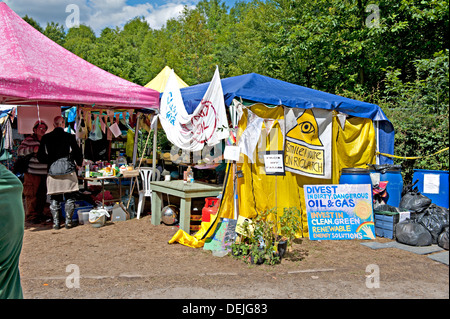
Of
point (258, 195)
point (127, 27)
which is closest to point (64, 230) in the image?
point (258, 195)

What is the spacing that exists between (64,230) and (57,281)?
2742mm

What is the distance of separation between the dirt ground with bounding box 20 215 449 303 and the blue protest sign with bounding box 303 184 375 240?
194 millimetres

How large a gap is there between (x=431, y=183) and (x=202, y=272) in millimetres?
5168

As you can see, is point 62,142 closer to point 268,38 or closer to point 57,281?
point 57,281

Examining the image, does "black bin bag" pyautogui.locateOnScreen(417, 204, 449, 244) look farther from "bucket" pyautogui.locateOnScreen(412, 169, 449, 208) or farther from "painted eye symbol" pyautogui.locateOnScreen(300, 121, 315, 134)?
"painted eye symbol" pyautogui.locateOnScreen(300, 121, 315, 134)

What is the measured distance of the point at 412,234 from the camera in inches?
231

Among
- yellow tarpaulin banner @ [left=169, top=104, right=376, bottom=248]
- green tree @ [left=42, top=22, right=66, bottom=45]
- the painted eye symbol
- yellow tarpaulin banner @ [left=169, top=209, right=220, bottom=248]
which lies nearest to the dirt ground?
yellow tarpaulin banner @ [left=169, top=209, right=220, bottom=248]

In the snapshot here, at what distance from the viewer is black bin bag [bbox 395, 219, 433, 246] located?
5801 mm

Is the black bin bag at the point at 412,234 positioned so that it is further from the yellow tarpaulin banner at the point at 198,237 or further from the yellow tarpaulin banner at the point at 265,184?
the yellow tarpaulin banner at the point at 198,237

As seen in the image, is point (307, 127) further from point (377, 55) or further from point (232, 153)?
point (377, 55)

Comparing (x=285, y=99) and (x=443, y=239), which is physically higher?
(x=285, y=99)

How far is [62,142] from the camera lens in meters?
6.75

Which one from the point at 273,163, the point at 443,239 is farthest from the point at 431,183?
the point at 273,163

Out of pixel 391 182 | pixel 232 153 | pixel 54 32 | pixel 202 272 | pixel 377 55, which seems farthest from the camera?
pixel 54 32
